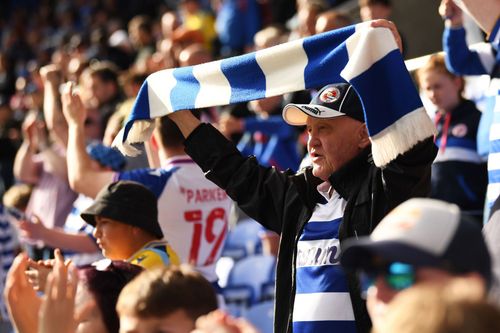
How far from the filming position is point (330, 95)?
3814 millimetres

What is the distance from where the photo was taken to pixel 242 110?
8172mm

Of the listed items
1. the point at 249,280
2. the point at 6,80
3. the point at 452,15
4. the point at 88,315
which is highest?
the point at 452,15

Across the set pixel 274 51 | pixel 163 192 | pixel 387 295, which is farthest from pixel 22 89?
pixel 387 295

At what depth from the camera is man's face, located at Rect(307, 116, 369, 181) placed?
148 inches

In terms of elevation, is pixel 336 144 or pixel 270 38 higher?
pixel 336 144

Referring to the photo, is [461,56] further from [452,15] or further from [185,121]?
[185,121]

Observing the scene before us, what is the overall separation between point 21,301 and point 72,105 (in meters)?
1.95

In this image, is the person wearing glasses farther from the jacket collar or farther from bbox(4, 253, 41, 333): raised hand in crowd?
bbox(4, 253, 41, 333): raised hand in crowd

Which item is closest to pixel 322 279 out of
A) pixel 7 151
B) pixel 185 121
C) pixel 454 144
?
pixel 185 121

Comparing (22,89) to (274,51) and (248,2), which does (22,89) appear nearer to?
(248,2)

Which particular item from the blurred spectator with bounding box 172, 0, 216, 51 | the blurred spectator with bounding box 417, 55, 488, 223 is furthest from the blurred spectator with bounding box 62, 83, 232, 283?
the blurred spectator with bounding box 172, 0, 216, 51

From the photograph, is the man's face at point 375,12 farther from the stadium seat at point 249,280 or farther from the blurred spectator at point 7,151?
the blurred spectator at point 7,151

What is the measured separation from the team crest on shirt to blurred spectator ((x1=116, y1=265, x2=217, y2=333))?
125 inches

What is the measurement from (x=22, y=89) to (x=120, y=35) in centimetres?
156
